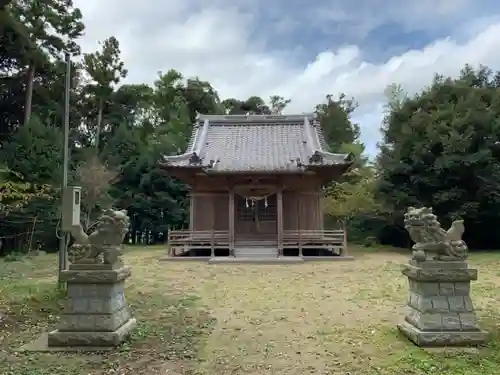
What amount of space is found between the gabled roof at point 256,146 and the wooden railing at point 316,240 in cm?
227

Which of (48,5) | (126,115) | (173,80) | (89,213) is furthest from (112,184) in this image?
(173,80)

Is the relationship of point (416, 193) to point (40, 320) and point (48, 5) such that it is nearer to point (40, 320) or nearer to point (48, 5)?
point (40, 320)

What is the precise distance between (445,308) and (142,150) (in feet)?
75.4

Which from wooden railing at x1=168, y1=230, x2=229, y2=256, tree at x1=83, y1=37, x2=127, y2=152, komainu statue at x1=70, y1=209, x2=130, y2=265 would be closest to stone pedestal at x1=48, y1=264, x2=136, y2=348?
komainu statue at x1=70, y1=209, x2=130, y2=265

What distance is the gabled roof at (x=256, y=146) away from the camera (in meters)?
16.3

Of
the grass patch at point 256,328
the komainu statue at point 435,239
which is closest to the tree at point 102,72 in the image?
the grass patch at point 256,328

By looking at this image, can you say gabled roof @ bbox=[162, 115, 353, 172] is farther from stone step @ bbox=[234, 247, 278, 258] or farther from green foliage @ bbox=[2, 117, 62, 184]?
green foliage @ bbox=[2, 117, 62, 184]

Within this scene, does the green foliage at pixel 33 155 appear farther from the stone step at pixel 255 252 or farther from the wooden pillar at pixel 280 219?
the wooden pillar at pixel 280 219

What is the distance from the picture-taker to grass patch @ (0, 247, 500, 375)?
434cm

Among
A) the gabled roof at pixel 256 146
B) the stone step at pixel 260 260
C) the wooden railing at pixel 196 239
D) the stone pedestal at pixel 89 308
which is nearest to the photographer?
the stone pedestal at pixel 89 308

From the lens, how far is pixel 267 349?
4.91 metres

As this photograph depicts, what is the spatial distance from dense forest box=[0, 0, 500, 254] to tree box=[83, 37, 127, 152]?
0.06m

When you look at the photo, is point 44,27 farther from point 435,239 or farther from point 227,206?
point 435,239

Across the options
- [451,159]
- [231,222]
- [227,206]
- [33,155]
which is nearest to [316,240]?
[231,222]
